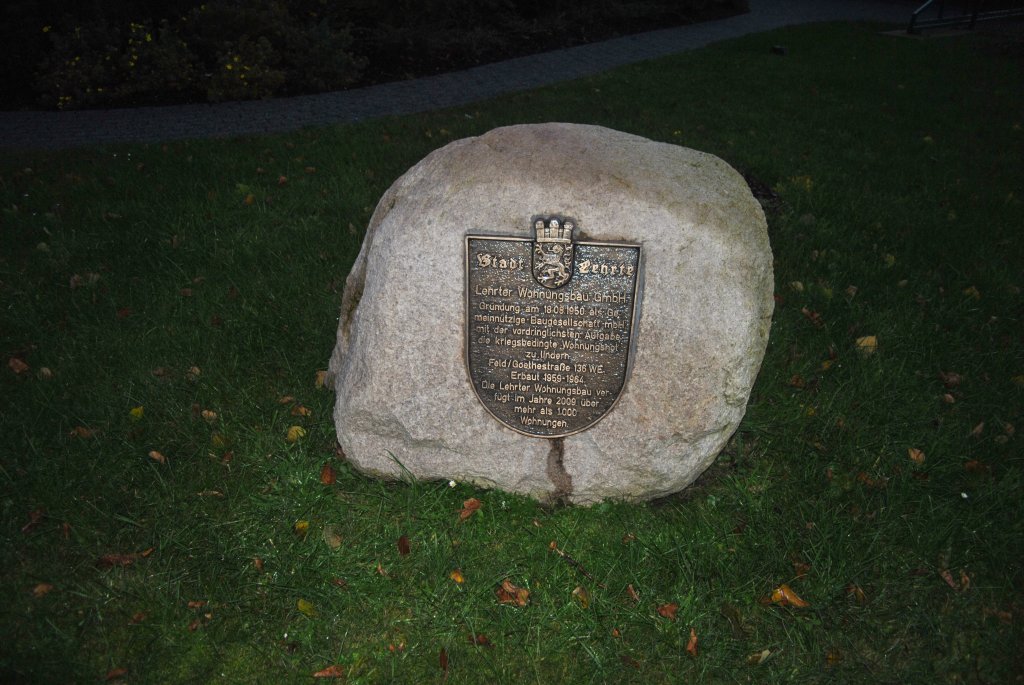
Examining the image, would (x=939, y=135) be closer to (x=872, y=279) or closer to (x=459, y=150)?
(x=872, y=279)

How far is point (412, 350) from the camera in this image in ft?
10.1

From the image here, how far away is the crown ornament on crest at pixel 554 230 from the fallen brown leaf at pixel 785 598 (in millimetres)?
1653

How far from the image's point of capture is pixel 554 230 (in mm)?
2830

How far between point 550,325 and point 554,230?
1.34ft

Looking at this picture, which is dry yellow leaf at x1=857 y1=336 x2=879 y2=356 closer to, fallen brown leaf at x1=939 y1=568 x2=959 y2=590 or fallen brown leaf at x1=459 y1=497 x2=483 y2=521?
fallen brown leaf at x1=939 y1=568 x2=959 y2=590

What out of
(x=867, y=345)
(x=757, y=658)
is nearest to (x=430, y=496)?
(x=757, y=658)

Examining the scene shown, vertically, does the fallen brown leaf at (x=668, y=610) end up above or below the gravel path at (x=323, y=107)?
below

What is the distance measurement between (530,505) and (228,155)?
490 centimetres

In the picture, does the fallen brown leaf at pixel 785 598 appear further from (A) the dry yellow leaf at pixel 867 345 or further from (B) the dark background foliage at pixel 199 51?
(B) the dark background foliage at pixel 199 51

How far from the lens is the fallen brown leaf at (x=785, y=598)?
3.00m

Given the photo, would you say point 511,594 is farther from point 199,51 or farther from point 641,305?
point 199,51

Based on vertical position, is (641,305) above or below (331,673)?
above

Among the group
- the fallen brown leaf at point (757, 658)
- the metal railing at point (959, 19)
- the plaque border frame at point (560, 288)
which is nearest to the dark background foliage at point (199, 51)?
the plaque border frame at point (560, 288)

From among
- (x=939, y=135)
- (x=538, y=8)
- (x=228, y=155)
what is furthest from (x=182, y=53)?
(x=939, y=135)
